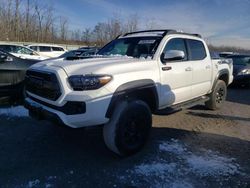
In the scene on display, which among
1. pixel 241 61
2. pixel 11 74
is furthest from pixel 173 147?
pixel 241 61

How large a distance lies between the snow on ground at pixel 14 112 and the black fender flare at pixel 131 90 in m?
3.19

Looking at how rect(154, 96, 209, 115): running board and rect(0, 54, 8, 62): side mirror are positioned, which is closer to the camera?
rect(154, 96, 209, 115): running board

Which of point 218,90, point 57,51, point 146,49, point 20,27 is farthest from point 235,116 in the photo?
point 20,27

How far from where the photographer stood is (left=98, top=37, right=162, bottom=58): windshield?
5.15 meters

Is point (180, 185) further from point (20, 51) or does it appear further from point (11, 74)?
point (20, 51)

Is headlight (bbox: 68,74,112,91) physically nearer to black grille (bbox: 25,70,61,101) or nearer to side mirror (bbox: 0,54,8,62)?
black grille (bbox: 25,70,61,101)

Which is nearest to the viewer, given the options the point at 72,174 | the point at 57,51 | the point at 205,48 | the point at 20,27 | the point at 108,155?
the point at 72,174

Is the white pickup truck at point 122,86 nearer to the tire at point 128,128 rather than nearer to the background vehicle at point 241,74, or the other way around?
the tire at point 128,128

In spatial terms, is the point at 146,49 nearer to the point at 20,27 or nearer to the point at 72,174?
the point at 72,174

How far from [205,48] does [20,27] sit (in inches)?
1603

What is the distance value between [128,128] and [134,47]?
1688mm

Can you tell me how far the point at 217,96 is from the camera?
7758mm

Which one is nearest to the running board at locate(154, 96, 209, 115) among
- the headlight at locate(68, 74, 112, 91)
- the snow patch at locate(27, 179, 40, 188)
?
the headlight at locate(68, 74, 112, 91)

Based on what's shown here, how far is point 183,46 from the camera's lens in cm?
588
